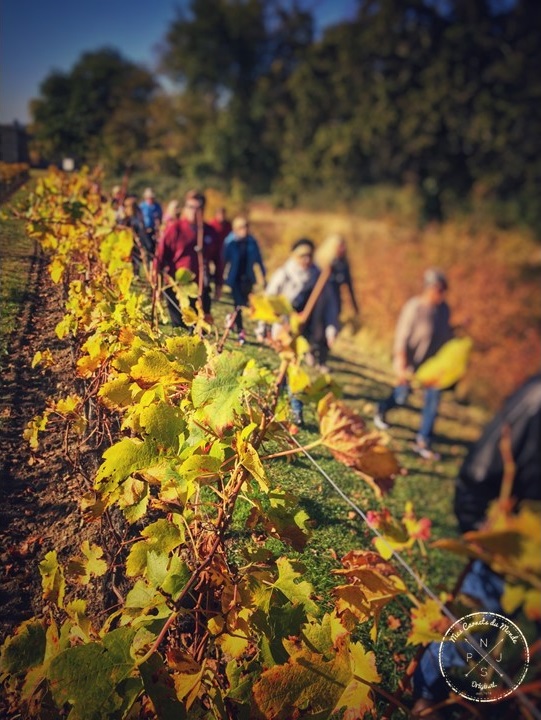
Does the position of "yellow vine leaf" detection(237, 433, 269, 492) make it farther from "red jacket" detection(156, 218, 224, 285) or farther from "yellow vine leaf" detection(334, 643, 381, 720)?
"red jacket" detection(156, 218, 224, 285)

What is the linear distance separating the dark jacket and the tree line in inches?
80.2

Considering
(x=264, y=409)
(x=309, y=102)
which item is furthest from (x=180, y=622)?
(x=309, y=102)

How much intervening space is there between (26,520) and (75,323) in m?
0.66

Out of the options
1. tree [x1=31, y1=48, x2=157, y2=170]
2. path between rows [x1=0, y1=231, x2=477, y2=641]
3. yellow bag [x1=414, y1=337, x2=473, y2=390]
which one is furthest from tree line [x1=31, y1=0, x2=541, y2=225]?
yellow bag [x1=414, y1=337, x2=473, y2=390]

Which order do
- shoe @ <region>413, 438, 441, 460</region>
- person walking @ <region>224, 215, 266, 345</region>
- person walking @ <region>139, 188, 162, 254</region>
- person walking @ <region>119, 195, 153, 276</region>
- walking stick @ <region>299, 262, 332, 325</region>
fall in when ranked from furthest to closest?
1. shoe @ <region>413, 438, 441, 460</region>
2. person walking @ <region>224, 215, 266, 345</region>
3. person walking @ <region>139, 188, 162, 254</region>
4. person walking @ <region>119, 195, 153, 276</region>
5. walking stick @ <region>299, 262, 332, 325</region>

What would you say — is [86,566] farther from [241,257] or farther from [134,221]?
[241,257]

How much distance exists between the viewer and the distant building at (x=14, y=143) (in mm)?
A: 1739

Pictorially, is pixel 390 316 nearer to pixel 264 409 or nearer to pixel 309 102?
pixel 309 102

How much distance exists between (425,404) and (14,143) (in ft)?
13.0

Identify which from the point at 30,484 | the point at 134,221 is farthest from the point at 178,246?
the point at 30,484

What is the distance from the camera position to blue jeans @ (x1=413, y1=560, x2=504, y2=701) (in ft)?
4.30

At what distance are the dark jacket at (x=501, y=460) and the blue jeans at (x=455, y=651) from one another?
1.08ft

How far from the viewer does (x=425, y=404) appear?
13.9 feet

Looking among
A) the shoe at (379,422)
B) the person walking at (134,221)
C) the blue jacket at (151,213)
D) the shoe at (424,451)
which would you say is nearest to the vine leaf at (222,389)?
the person walking at (134,221)
